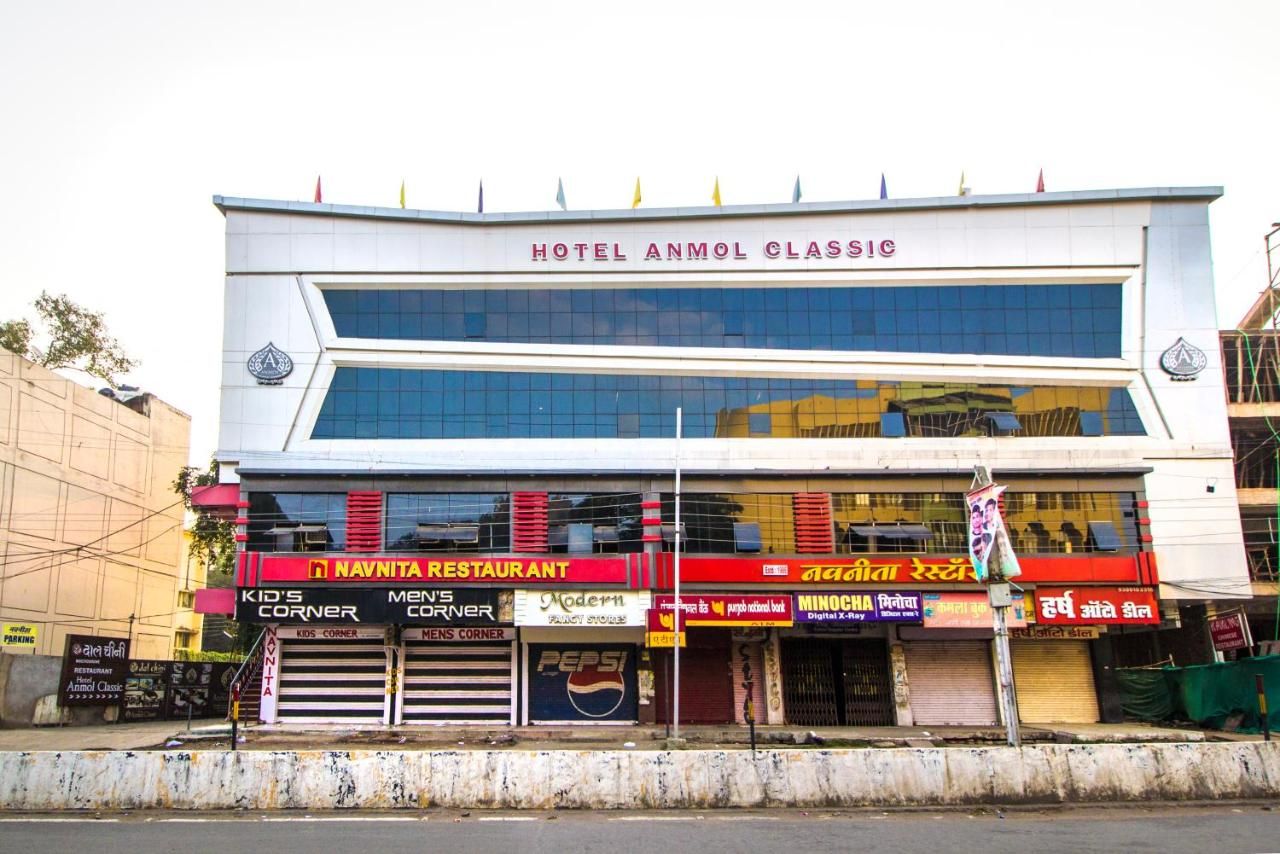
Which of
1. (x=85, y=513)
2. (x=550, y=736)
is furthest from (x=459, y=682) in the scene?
(x=85, y=513)

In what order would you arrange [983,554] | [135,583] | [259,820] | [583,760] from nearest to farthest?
[259,820] → [583,760] → [983,554] → [135,583]

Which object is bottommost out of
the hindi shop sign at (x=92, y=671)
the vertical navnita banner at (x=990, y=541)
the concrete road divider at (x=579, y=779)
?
the concrete road divider at (x=579, y=779)

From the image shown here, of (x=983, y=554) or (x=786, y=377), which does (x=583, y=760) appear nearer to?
(x=983, y=554)

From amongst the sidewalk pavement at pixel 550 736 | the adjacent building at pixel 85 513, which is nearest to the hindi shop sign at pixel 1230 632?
the sidewalk pavement at pixel 550 736

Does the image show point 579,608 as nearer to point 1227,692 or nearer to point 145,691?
point 145,691

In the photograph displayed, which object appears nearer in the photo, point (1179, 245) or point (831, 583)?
point (831, 583)

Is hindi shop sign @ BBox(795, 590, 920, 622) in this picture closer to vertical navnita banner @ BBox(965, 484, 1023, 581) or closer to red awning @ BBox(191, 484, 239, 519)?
vertical navnita banner @ BBox(965, 484, 1023, 581)

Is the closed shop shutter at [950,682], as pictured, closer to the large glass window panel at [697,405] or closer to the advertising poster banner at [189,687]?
the large glass window panel at [697,405]

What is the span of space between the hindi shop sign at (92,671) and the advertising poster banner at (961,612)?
24593 millimetres

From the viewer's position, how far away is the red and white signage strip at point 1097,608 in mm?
28812

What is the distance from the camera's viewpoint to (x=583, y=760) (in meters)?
14.9

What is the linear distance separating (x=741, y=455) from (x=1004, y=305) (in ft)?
33.2

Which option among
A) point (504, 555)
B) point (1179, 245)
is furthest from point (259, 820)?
point (1179, 245)

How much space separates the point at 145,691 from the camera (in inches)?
1222
